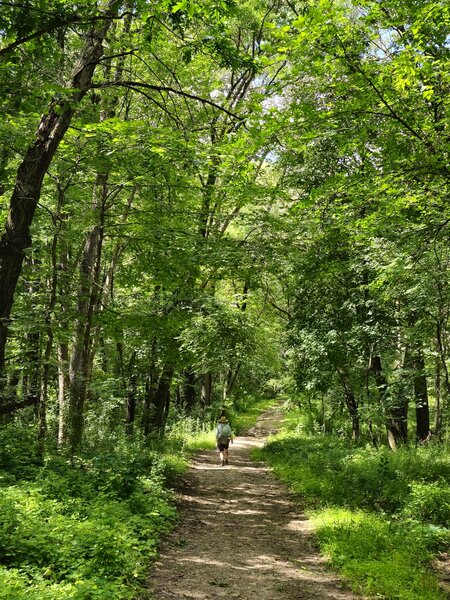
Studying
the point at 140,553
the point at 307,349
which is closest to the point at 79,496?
the point at 140,553

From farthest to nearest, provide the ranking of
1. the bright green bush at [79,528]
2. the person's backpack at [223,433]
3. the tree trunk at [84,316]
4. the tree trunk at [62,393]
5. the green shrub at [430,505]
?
the person's backpack at [223,433]
the tree trunk at [62,393]
the tree trunk at [84,316]
the green shrub at [430,505]
the bright green bush at [79,528]

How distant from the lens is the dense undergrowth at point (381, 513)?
5.44 meters

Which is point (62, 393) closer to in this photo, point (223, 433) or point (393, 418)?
point (223, 433)

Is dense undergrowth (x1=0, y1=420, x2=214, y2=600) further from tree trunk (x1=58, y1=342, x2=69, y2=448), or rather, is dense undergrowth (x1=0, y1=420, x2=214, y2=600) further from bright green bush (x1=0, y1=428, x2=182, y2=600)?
tree trunk (x1=58, y1=342, x2=69, y2=448)

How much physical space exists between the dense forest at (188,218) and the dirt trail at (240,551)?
20.0 inches

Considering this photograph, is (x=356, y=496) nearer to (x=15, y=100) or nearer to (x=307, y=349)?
(x=307, y=349)

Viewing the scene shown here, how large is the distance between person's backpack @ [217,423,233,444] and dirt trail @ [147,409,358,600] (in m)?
2.12

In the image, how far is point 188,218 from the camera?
11461 millimetres

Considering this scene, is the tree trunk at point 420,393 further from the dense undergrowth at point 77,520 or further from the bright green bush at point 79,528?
the bright green bush at point 79,528

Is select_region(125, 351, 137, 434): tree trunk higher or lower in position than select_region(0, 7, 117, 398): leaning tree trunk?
lower

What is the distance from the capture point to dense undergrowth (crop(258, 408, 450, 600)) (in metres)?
5.44

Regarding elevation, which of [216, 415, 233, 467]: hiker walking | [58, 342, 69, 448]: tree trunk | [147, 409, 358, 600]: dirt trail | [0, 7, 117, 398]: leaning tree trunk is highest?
[0, 7, 117, 398]: leaning tree trunk

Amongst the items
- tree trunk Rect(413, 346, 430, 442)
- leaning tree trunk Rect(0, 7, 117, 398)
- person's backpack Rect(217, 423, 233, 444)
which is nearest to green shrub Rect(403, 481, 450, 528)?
tree trunk Rect(413, 346, 430, 442)

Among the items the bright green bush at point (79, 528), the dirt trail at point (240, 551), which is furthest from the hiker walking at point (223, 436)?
the bright green bush at point (79, 528)
